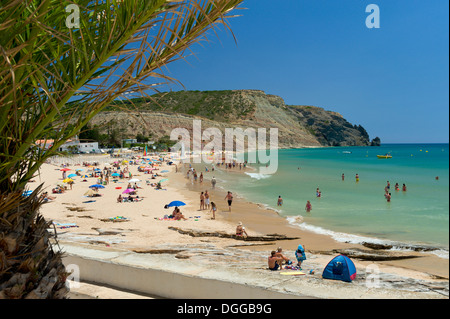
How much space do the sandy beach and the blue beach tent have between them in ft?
1.97

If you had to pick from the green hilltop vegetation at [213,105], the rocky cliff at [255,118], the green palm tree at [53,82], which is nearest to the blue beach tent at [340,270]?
the green palm tree at [53,82]

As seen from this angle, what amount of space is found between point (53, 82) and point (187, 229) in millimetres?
13607

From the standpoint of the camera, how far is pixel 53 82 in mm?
1808

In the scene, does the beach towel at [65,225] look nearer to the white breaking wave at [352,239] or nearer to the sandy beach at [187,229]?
the sandy beach at [187,229]

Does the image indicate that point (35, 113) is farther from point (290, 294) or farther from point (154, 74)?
point (290, 294)

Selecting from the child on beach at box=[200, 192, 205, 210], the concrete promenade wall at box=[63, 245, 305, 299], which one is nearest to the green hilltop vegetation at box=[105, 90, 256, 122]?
the child on beach at box=[200, 192, 205, 210]

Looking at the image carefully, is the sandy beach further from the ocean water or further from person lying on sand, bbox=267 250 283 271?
the ocean water

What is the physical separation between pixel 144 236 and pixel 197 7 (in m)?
12.8

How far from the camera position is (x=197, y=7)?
1604mm

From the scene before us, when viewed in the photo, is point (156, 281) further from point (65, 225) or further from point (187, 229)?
point (65, 225)

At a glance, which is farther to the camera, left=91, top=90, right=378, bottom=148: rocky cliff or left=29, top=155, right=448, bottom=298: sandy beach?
left=91, top=90, right=378, bottom=148: rocky cliff

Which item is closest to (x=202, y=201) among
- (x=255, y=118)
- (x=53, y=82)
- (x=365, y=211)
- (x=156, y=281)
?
(x=365, y=211)

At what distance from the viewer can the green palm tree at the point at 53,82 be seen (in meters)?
1.55

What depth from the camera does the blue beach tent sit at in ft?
26.1
